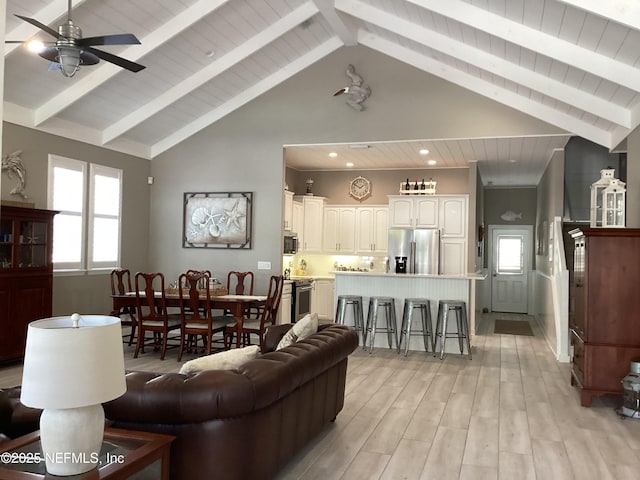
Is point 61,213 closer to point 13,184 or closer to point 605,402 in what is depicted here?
point 13,184

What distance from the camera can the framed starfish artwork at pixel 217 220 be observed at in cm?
863

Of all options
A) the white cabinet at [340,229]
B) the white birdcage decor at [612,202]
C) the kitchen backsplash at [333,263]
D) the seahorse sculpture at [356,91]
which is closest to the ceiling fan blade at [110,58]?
the seahorse sculpture at [356,91]

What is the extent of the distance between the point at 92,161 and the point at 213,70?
215 centimetres

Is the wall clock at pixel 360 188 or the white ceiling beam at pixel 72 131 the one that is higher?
the white ceiling beam at pixel 72 131

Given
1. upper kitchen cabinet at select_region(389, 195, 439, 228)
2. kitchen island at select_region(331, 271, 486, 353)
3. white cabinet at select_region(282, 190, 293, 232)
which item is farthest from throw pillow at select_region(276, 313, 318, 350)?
upper kitchen cabinet at select_region(389, 195, 439, 228)

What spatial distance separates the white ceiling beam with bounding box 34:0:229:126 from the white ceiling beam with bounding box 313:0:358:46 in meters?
1.27

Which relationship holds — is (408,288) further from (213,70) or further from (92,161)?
(92,161)

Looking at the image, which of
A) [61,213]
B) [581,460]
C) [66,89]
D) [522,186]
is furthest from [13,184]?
[522,186]

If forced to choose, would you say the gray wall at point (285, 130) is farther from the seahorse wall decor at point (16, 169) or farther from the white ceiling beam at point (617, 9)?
the white ceiling beam at point (617, 9)

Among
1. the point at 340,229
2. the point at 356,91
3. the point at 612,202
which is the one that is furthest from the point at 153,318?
the point at 612,202

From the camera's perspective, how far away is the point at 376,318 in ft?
24.0

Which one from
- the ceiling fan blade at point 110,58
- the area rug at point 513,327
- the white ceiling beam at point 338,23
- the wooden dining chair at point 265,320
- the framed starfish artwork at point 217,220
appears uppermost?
the white ceiling beam at point 338,23

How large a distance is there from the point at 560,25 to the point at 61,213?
6.10m

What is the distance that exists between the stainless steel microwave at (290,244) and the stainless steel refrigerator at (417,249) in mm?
1724
